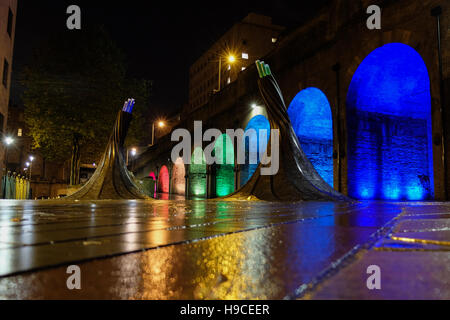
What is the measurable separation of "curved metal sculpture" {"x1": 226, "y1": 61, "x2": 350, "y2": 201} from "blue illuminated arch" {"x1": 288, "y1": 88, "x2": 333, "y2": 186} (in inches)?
222

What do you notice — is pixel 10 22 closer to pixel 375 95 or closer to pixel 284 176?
pixel 284 176

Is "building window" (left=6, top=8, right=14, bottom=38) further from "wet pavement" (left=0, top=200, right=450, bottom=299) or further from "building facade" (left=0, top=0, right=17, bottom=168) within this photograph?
"wet pavement" (left=0, top=200, right=450, bottom=299)

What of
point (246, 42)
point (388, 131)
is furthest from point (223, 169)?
point (246, 42)

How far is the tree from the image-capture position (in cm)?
1877

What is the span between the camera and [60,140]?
19.7 meters

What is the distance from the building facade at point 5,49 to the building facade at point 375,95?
45.6 ft

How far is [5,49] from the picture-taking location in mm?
17844

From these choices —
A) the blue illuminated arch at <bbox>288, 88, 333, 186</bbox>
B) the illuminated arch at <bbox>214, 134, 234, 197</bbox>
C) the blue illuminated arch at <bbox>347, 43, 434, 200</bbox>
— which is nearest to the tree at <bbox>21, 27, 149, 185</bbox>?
the illuminated arch at <bbox>214, 134, 234, 197</bbox>

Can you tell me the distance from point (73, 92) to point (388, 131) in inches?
639

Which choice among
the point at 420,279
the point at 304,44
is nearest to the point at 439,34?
the point at 304,44
